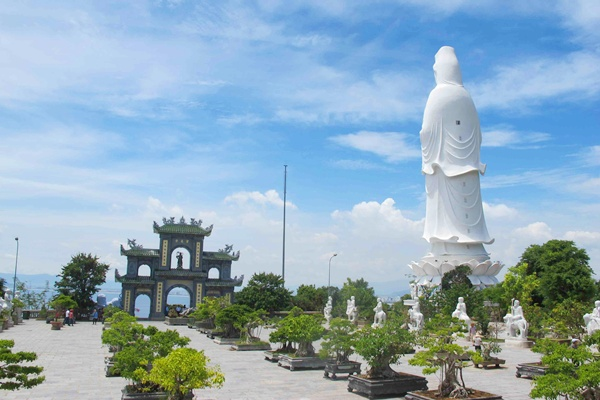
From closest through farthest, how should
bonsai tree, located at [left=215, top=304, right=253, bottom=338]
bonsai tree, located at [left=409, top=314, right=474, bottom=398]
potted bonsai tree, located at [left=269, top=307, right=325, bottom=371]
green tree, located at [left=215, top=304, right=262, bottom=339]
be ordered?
bonsai tree, located at [left=409, top=314, right=474, bottom=398], potted bonsai tree, located at [left=269, top=307, right=325, bottom=371], green tree, located at [left=215, top=304, right=262, bottom=339], bonsai tree, located at [left=215, top=304, right=253, bottom=338]

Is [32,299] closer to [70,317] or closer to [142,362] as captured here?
[70,317]

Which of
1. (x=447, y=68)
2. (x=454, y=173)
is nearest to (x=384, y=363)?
(x=454, y=173)

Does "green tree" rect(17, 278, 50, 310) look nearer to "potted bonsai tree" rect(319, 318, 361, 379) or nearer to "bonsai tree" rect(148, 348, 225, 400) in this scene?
"potted bonsai tree" rect(319, 318, 361, 379)

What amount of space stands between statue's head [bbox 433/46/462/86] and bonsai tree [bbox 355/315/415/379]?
142ft

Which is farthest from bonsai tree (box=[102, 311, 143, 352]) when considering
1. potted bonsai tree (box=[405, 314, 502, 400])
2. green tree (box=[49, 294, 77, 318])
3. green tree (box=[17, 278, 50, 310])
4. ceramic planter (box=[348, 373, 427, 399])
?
green tree (box=[17, 278, 50, 310])

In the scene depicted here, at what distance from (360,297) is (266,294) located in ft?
24.5

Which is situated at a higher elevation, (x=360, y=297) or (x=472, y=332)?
(x=360, y=297)

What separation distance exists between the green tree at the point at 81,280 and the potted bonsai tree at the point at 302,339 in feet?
93.0

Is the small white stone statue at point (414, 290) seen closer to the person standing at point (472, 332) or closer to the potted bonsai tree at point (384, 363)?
the person standing at point (472, 332)

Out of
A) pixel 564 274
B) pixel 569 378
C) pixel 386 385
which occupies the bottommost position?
pixel 386 385

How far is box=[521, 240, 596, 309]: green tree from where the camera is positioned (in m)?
36.4

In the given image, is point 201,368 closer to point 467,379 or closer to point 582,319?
point 467,379

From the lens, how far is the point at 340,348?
53.4ft

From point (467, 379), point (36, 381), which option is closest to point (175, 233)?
point (467, 379)
